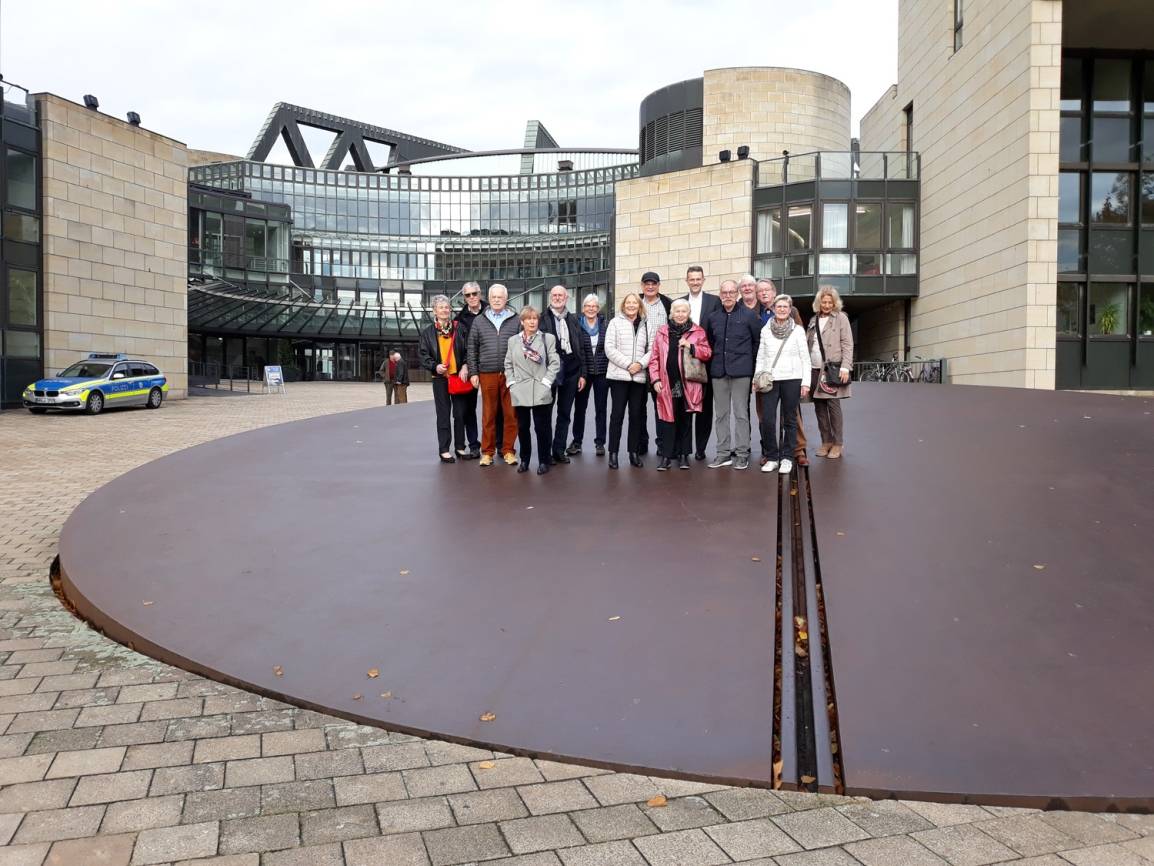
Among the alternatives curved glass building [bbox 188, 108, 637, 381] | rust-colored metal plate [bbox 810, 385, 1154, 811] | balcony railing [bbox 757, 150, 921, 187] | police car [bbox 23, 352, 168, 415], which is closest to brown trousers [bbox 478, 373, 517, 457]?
rust-colored metal plate [bbox 810, 385, 1154, 811]

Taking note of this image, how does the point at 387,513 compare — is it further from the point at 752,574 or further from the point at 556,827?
the point at 556,827

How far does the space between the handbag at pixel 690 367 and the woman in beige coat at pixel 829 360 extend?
1190 millimetres

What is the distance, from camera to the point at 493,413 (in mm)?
7895

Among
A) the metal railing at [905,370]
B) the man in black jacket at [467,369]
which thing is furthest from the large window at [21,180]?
the metal railing at [905,370]

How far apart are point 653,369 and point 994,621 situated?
3.91 metres

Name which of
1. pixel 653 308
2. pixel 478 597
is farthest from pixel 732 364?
pixel 478 597

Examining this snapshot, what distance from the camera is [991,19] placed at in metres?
21.7

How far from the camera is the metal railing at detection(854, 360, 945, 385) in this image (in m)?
24.9

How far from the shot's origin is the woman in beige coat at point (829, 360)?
7621mm

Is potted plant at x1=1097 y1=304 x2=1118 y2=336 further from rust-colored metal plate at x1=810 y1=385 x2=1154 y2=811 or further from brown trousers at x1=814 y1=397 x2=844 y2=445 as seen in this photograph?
brown trousers at x1=814 y1=397 x2=844 y2=445

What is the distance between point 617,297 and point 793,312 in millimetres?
27430

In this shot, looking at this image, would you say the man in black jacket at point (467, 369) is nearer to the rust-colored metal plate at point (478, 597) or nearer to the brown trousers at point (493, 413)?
the brown trousers at point (493, 413)

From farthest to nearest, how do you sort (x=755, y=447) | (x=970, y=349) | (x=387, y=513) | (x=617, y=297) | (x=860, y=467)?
1. (x=617, y=297)
2. (x=970, y=349)
3. (x=755, y=447)
4. (x=860, y=467)
5. (x=387, y=513)

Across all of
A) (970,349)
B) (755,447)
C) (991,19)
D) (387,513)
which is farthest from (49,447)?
(991,19)
